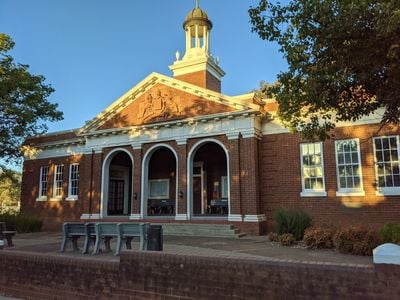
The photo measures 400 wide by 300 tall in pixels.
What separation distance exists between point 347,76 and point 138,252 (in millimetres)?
5360

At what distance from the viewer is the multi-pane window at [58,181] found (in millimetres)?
24109

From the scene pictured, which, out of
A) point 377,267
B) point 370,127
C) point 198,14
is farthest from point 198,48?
point 377,267

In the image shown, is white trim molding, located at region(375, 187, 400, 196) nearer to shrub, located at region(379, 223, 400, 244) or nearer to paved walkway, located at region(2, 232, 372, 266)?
shrub, located at region(379, 223, 400, 244)

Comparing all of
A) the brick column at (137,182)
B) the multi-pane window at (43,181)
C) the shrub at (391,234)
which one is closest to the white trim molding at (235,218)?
the brick column at (137,182)

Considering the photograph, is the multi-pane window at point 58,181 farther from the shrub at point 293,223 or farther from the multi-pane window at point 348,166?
the multi-pane window at point 348,166

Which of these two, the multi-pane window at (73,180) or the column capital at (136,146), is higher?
the column capital at (136,146)

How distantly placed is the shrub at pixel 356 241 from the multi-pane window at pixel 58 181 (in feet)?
60.2

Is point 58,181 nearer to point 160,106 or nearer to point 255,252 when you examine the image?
point 160,106

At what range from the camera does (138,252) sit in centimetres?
730

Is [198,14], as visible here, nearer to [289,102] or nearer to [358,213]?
[358,213]

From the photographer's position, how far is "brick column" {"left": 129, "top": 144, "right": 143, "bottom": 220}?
1967 cm

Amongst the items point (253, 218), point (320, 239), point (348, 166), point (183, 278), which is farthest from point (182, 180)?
point (183, 278)

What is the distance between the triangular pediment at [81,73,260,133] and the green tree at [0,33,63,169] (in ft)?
10.4

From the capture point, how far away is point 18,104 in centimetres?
2198
